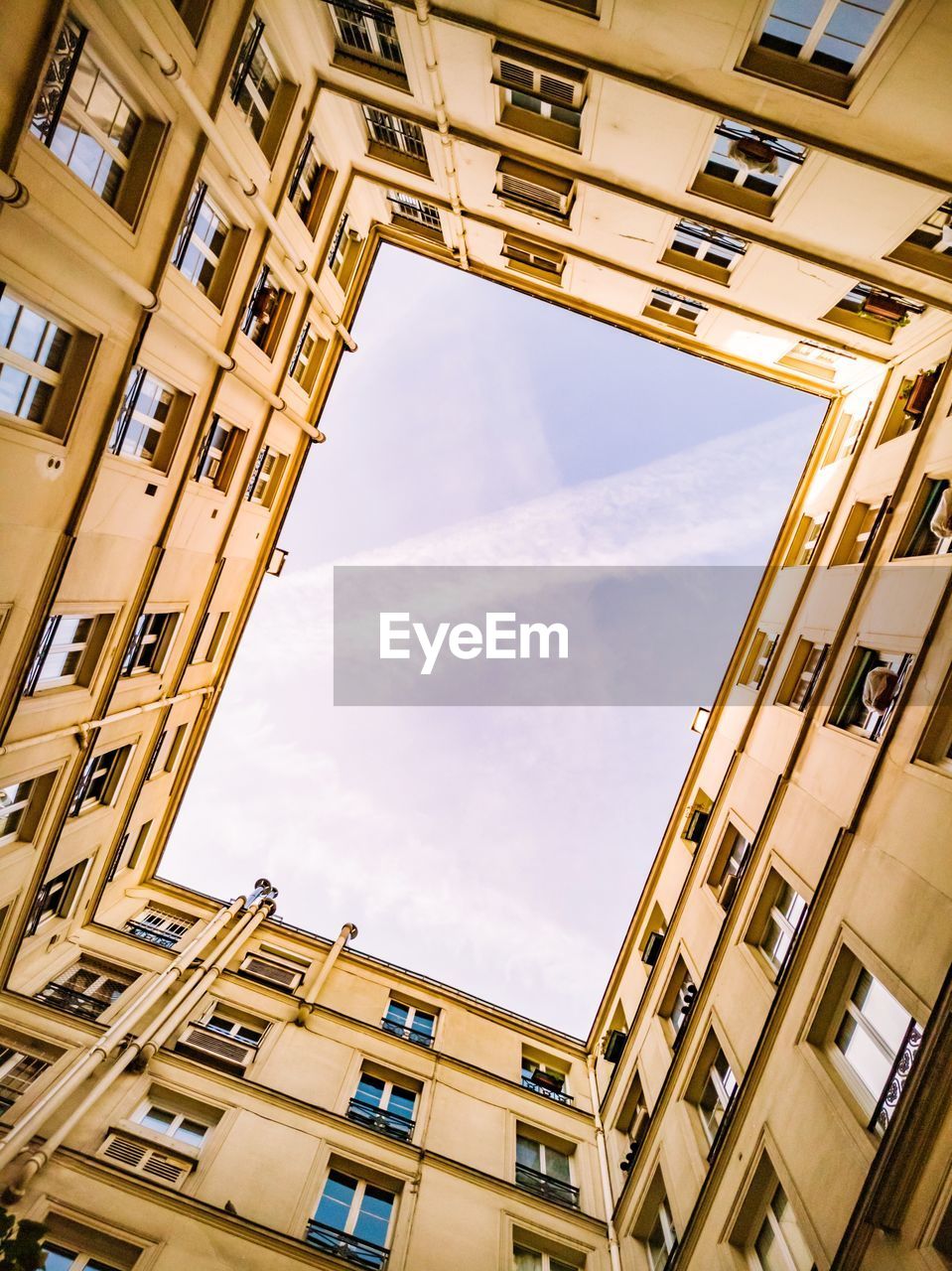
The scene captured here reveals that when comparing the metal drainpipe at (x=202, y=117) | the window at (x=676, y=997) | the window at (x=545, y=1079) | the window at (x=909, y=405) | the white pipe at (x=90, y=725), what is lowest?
the window at (x=545, y=1079)

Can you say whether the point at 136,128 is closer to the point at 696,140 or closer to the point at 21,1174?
the point at 696,140

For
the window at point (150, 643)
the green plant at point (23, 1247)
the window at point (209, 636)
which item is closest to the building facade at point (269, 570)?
the window at point (209, 636)

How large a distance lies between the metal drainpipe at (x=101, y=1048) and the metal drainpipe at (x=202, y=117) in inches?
664

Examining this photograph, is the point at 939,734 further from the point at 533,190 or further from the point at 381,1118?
the point at 533,190

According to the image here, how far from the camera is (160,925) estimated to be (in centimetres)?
2053

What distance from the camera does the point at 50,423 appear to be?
10695mm

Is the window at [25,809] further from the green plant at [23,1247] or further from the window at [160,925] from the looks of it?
the green plant at [23,1247]

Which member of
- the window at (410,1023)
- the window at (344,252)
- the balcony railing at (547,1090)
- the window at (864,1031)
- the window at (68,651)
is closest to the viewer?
the window at (864,1031)

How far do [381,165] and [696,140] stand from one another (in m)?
9.02

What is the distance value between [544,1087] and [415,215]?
87.7 feet

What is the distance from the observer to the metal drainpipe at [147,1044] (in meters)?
11.1

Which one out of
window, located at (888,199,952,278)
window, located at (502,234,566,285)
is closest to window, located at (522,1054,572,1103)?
window, located at (888,199,952,278)

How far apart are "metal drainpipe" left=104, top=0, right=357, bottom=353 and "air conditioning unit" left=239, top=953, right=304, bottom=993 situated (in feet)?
62.2

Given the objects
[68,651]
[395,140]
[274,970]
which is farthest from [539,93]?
[274,970]
